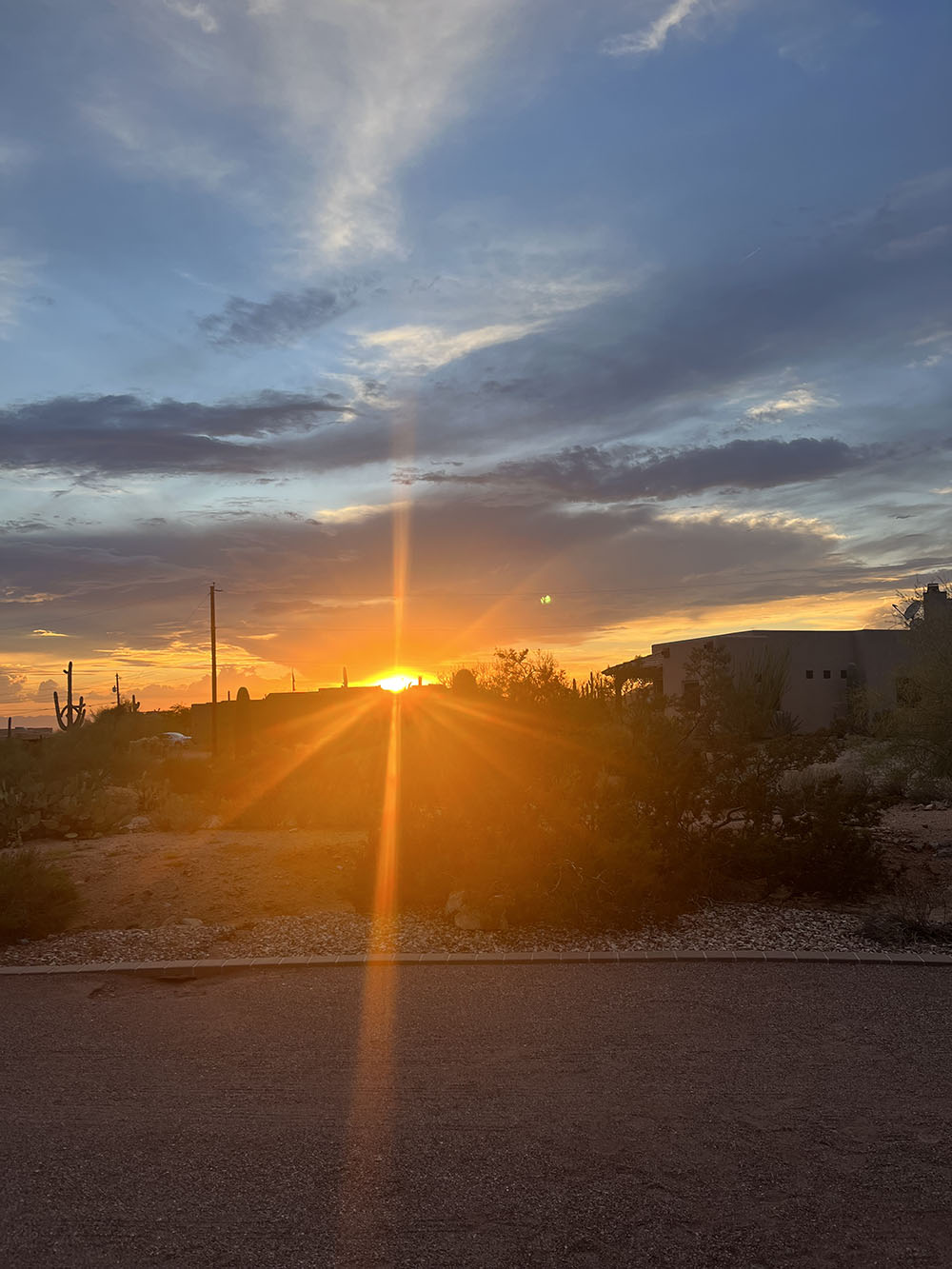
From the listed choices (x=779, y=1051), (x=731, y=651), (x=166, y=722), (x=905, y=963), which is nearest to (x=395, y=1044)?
(x=779, y=1051)

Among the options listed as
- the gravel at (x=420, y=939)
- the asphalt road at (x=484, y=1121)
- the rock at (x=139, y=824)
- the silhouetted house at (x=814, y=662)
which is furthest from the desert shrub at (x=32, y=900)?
the silhouetted house at (x=814, y=662)

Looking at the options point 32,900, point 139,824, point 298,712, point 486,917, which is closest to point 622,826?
point 486,917

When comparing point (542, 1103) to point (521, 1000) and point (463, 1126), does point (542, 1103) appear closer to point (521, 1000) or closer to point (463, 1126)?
point (463, 1126)

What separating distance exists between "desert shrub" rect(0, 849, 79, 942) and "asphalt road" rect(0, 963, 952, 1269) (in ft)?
5.48

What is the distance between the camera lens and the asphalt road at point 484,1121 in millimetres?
4012

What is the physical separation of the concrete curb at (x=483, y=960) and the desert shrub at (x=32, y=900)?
0.96 meters

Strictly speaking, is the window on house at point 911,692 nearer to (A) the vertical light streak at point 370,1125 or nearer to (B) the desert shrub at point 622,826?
(B) the desert shrub at point 622,826

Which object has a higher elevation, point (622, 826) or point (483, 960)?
point (622, 826)

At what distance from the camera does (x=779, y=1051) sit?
6070mm

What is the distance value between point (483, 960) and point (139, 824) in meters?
10.8

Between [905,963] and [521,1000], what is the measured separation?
121 inches

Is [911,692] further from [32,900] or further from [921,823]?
[32,900]

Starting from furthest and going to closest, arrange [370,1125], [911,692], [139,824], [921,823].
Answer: [911,692]
[139,824]
[921,823]
[370,1125]

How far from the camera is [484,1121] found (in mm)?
5074
